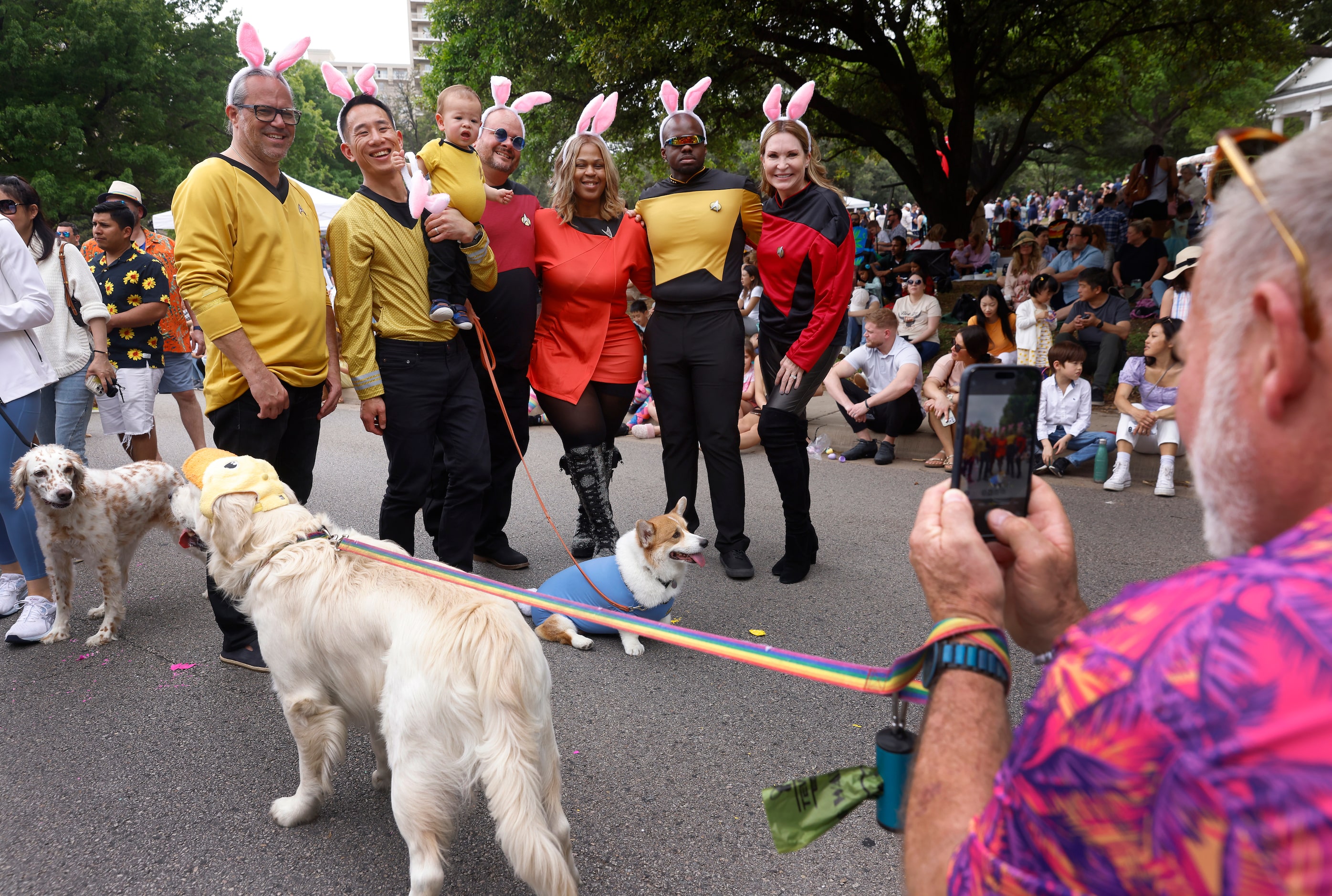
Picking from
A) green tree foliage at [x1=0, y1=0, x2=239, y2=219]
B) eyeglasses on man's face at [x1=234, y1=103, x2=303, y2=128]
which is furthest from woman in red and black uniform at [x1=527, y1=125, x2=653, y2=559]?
green tree foliage at [x1=0, y1=0, x2=239, y2=219]

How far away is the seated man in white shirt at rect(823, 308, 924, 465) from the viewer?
7293mm

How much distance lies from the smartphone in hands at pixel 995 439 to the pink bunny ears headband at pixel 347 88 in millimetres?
3176

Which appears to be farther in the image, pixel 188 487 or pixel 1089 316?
pixel 1089 316

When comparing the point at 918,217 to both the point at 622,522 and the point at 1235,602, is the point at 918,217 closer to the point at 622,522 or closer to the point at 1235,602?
the point at 622,522

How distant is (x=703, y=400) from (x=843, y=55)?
11.9m

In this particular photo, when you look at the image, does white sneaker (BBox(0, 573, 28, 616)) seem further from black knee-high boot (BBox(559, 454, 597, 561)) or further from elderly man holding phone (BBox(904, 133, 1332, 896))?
elderly man holding phone (BBox(904, 133, 1332, 896))

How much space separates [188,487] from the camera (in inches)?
110

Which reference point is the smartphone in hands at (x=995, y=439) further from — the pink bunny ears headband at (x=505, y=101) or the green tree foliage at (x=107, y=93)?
the green tree foliage at (x=107, y=93)

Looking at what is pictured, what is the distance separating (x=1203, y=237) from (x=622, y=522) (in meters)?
4.92

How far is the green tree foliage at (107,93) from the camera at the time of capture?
22.3 m

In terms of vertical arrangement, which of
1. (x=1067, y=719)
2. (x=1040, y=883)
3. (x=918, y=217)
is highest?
(x=918, y=217)

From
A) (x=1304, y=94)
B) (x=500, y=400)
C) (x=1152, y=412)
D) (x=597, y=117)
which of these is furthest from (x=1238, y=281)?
(x=1304, y=94)

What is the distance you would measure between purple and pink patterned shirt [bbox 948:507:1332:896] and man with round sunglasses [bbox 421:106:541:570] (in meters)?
3.65

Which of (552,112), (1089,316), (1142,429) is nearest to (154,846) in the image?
(1142,429)
